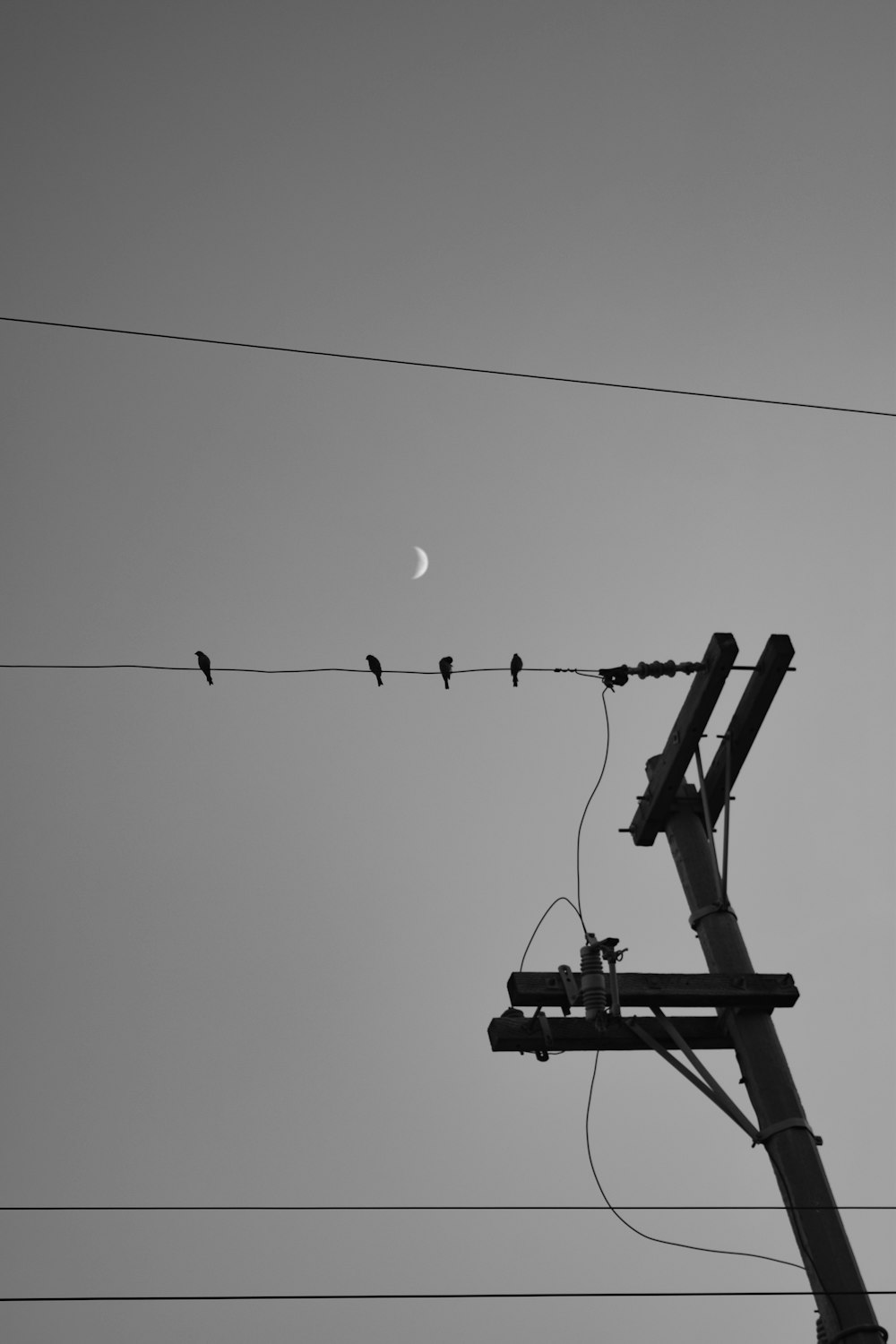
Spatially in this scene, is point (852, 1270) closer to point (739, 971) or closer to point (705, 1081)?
point (705, 1081)

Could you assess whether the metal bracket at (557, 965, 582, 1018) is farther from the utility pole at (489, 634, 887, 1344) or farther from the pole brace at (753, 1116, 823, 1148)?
the pole brace at (753, 1116, 823, 1148)

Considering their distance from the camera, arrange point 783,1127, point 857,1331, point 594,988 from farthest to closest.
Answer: point 594,988, point 783,1127, point 857,1331

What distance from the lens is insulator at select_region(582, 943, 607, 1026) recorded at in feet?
22.0

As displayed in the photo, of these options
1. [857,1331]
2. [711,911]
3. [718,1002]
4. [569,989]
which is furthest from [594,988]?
[857,1331]

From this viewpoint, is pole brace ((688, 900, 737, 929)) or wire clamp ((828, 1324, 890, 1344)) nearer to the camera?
→ wire clamp ((828, 1324, 890, 1344))

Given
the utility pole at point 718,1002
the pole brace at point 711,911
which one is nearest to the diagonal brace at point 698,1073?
the utility pole at point 718,1002

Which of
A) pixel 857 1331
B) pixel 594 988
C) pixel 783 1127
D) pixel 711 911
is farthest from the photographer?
pixel 711 911

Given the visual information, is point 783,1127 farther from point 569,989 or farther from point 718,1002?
point 569,989

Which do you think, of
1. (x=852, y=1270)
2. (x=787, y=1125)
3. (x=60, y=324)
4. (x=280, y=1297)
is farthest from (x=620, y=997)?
(x=60, y=324)

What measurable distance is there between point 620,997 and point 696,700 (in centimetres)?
192

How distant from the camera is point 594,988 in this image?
22.1ft

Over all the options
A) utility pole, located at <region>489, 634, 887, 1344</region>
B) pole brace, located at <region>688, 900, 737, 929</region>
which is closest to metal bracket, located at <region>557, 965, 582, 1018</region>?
utility pole, located at <region>489, 634, 887, 1344</region>

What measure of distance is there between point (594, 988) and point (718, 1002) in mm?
660

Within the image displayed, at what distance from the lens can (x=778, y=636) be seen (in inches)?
312
